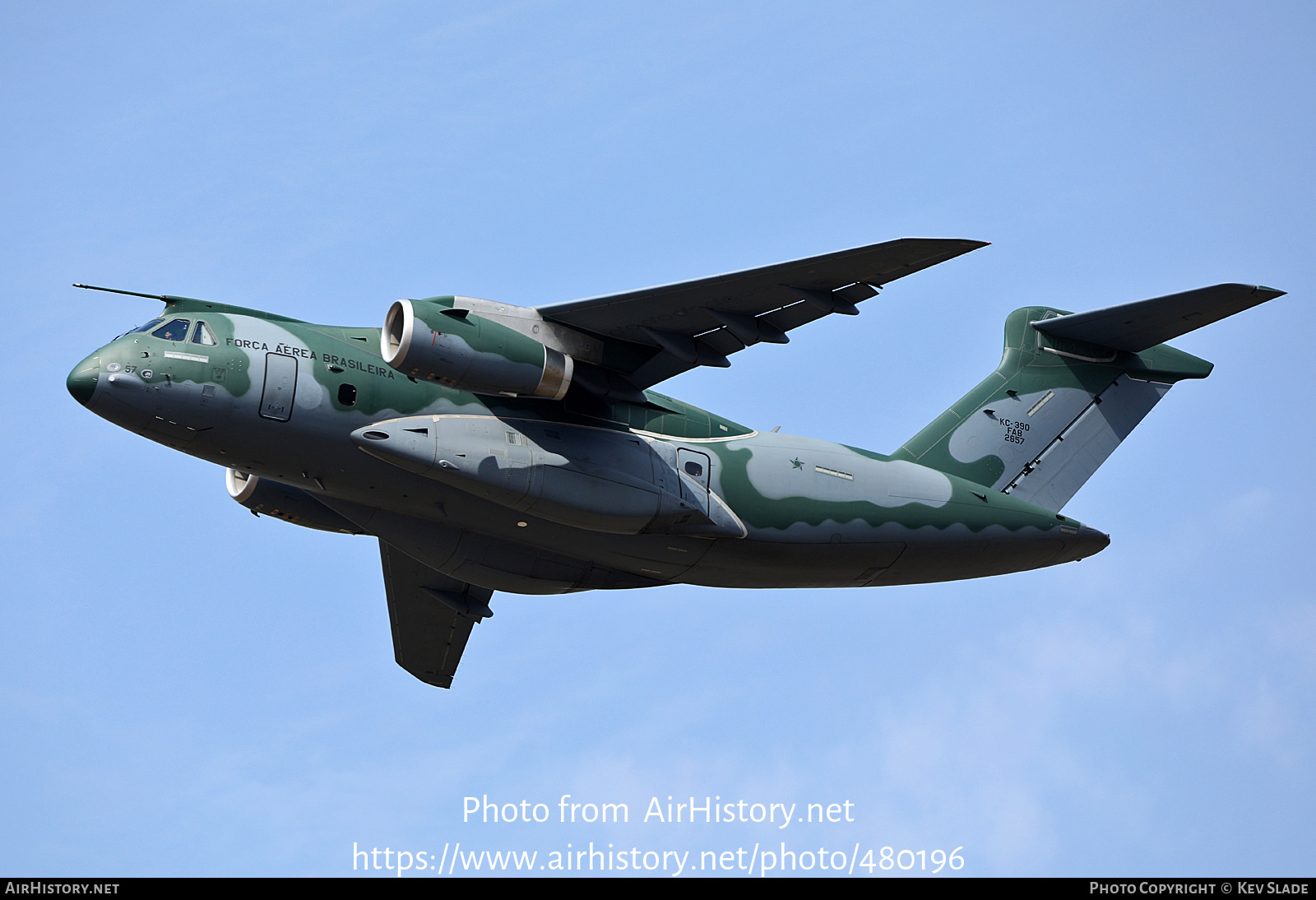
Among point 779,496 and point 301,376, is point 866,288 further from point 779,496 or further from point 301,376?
point 301,376

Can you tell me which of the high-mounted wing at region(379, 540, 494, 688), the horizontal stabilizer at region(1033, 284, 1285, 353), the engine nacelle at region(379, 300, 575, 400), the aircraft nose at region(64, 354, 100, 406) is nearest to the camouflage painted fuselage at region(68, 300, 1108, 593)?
the aircraft nose at region(64, 354, 100, 406)

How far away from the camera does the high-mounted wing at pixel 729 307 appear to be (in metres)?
14.9

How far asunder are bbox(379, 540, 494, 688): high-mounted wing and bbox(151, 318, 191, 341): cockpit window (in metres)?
5.13

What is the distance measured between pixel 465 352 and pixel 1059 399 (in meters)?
8.96

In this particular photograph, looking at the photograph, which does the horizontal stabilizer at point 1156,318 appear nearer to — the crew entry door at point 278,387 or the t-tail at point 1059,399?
the t-tail at point 1059,399

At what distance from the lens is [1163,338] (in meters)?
19.5

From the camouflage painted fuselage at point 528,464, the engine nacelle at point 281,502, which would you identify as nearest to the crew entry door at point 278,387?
the camouflage painted fuselage at point 528,464

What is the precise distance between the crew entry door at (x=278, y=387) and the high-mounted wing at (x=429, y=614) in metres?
4.62

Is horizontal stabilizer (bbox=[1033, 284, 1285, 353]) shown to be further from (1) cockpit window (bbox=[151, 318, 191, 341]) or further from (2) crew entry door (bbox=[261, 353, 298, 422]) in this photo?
(1) cockpit window (bbox=[151, 318, 191, 341])

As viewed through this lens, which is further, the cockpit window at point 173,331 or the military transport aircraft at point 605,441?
the cockpit window at point 173,331

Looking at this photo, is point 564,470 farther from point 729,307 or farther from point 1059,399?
point 1059,399

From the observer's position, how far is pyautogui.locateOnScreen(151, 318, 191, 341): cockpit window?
1520 centimetres
